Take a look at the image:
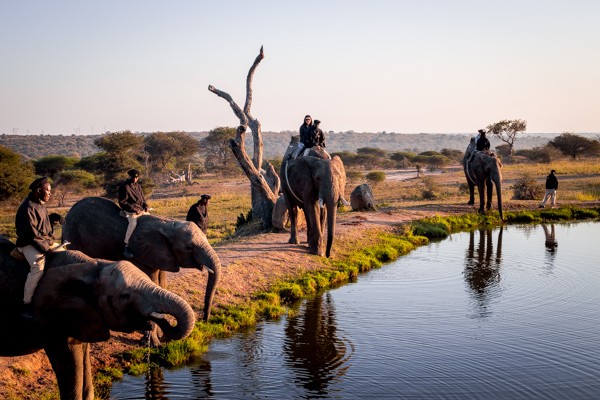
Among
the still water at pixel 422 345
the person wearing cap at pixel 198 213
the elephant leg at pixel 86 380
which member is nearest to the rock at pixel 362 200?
the still water at pixel 422 345

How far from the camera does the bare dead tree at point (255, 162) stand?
2073cm

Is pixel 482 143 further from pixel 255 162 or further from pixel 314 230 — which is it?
pixel 314 230

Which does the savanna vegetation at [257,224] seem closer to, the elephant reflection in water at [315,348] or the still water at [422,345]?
the still water at [422,345]

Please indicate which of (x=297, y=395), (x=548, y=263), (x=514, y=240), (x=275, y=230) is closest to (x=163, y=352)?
(x=297, y=395)

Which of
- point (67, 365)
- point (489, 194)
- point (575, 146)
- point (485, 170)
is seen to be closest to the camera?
point (67, 365)

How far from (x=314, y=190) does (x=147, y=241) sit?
22.6 ft

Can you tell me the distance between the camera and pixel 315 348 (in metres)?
10.9

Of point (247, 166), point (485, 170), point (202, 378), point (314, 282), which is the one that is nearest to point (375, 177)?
point (485, 170)

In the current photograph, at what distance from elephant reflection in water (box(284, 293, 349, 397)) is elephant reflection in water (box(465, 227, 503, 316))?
10.3 feet

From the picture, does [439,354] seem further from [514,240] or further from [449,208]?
[449,208]

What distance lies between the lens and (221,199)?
40469 mm

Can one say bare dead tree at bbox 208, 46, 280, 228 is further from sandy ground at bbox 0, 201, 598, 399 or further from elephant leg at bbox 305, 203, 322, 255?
elephant leg at bbox 305, 203, 322, 255

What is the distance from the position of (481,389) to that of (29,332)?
19.1ft

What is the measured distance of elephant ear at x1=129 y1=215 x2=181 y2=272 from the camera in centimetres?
974
